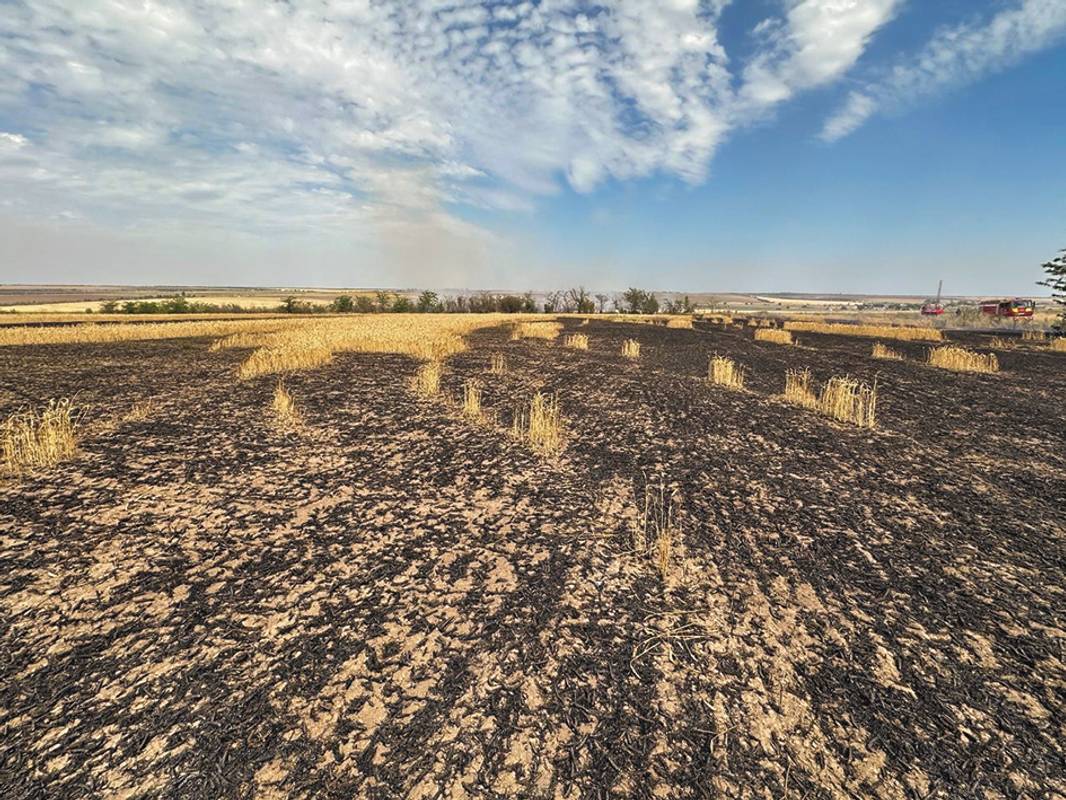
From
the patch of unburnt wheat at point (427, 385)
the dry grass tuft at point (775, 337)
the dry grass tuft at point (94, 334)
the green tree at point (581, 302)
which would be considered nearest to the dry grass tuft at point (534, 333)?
the dry grass tuft at point (775, 337)

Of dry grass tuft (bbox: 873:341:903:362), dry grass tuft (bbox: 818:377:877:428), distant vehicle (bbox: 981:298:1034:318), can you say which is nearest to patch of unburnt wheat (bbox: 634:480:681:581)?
dry grass tuft (bbox: 818:377:877:428)

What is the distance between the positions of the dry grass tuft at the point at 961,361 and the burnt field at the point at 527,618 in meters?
13.0

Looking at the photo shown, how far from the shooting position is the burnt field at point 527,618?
9.37 ft

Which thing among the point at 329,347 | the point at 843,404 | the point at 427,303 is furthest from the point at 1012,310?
the point at 427,303

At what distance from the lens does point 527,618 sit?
4168 mm

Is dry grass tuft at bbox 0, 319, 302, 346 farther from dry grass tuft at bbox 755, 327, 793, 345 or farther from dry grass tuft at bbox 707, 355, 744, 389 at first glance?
dry grass tuft at bbox 755, 327, 793, 345

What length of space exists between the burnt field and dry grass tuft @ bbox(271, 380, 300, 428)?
0.47m

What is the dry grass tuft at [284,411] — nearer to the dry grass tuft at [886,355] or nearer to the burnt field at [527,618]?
the burnt field at [527,618]

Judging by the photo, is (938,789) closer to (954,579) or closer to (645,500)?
(954,579)

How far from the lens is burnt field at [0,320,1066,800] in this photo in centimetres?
286

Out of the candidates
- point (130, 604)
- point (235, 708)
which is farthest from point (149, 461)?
point (235, 708)

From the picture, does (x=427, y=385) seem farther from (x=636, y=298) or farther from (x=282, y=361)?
(x=636, y=298)

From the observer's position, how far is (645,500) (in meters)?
6.45

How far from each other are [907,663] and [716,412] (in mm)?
8010
